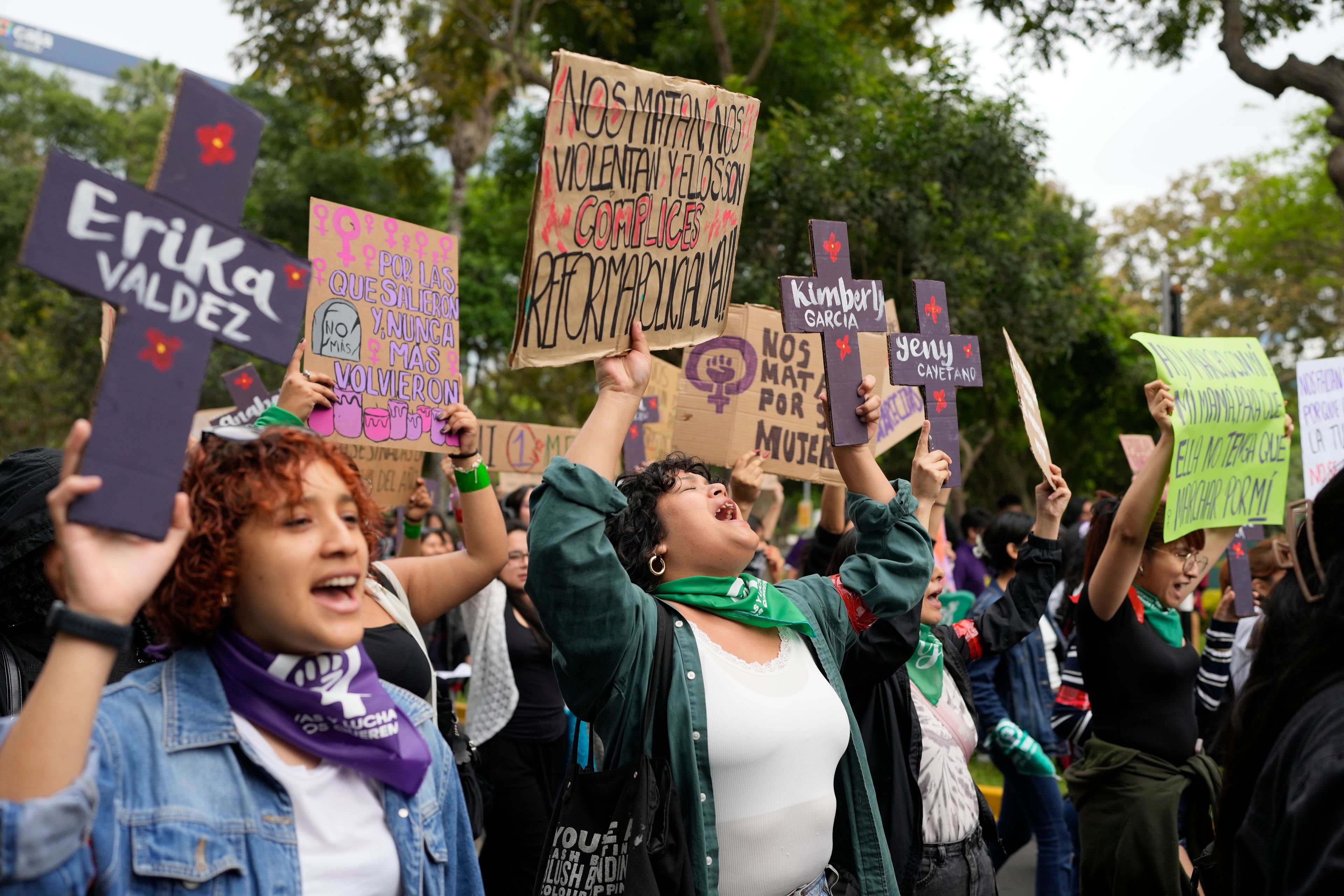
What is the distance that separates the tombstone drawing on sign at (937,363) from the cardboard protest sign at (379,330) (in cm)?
160

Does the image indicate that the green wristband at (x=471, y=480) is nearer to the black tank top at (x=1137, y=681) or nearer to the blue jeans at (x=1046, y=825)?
the black tank top at (x=1137, y=681)

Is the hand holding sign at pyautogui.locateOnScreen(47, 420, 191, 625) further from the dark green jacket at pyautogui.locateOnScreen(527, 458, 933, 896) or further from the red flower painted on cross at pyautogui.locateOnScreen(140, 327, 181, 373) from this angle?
the dark green jacket at pyautogui.locateOnScreen(527, 458, 933, 896)

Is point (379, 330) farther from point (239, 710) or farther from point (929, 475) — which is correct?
point (239, 710)

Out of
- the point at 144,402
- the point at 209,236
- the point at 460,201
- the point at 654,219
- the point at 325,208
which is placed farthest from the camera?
the point at 460,201

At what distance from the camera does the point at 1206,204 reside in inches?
1204

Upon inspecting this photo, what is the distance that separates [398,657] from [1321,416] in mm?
3713

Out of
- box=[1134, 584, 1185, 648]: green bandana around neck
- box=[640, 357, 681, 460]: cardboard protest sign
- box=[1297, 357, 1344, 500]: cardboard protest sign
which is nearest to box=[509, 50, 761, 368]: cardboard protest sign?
box=[1134, 584, 1185, 648]: green bandana around neck

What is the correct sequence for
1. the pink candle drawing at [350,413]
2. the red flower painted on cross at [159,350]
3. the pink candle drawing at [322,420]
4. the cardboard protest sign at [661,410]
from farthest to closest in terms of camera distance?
the cardboard protest sign at [661,410], the pink candle drawing at [350,413], the pink candle drawing at [322,420], the red flower painted on cross at [159,350]

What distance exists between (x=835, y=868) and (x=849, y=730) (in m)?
0.36

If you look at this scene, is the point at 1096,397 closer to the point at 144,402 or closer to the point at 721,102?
the point at 721,102

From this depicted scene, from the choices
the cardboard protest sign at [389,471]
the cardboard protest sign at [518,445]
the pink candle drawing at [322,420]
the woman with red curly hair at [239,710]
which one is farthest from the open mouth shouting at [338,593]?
the cardboard protest sign at [518,445]

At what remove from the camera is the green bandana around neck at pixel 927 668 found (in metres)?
3.76

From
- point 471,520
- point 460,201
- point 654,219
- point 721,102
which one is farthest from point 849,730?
point 460,201

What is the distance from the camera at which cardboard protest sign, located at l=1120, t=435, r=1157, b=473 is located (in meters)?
6.03
